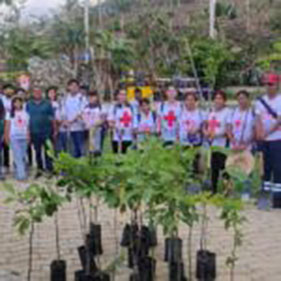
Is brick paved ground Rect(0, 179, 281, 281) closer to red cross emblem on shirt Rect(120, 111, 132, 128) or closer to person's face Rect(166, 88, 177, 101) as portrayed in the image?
red cross emblem on shirt Rect(120, 111, 132, 128)

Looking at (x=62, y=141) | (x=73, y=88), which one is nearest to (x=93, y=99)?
(x=73, y=88)

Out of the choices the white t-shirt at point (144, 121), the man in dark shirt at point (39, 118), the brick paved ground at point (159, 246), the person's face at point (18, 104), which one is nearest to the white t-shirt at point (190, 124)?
the white t-shirt at point (144, 121)

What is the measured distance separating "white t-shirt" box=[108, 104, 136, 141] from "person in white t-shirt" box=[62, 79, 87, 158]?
87cm

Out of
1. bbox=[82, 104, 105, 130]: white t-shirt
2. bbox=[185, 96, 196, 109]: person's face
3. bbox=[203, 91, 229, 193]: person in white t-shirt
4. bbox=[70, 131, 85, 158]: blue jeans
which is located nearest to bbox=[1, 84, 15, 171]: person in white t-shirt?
bbox=[70, 131, 85, 158]: blue jeans

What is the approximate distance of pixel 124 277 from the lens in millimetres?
4516

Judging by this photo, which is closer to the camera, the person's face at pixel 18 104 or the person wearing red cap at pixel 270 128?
the person wearing red cap at pixel 270 128

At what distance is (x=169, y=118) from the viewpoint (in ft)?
26.1

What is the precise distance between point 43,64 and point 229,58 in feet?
21.2

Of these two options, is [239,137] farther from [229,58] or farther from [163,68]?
[229,58]

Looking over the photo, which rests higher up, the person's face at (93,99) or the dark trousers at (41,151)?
the person's face at (93,99)

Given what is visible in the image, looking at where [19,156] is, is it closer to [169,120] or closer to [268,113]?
[169,120]

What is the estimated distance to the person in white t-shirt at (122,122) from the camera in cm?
821

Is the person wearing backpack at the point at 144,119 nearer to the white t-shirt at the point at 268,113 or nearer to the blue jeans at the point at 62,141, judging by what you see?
the blue jeans at the point at 62,141

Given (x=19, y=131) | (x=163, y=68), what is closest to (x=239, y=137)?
(x=19, y=131)
